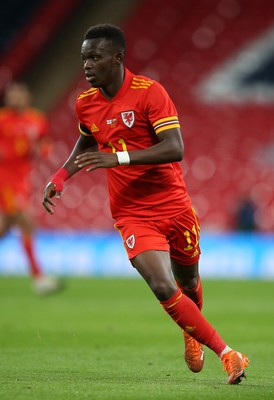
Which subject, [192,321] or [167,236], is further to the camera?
[167,236]

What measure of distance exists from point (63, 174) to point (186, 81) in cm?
1466


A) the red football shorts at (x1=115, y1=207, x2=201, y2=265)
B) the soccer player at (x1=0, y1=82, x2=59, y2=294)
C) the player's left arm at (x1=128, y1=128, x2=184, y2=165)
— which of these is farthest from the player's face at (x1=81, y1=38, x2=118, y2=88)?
the soccer player at (x1=0, y1=82, x2=59, y2=294)

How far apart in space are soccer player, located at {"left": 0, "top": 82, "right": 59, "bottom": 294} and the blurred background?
6411 millimetres

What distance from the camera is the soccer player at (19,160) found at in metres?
12.3

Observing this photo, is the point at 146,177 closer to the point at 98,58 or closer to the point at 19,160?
the point at 98,58

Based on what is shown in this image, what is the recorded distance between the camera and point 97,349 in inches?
300

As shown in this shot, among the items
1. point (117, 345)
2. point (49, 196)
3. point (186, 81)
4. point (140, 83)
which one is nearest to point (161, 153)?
point (140, 83)

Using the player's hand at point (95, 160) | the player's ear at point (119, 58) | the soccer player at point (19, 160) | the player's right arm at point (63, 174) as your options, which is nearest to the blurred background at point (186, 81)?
the soccer player at point (19, 160)

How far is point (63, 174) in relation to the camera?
6.29 metres

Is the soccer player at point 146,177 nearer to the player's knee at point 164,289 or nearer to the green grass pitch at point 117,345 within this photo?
the player's knee at point 164,289

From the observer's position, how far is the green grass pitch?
5.37 meters

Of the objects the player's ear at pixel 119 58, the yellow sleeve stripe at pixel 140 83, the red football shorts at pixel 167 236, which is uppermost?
the player's ear at pixel 119 58

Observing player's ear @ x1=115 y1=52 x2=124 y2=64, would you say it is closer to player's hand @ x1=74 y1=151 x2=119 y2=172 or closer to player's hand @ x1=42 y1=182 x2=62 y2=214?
player's hand @ x1=74 y1=151 x2=119 y2=172

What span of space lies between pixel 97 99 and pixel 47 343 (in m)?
2.56
